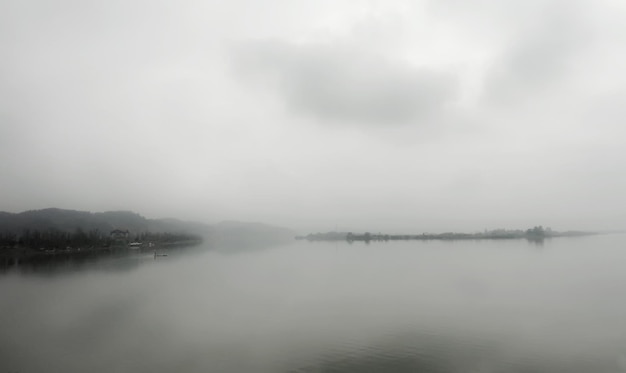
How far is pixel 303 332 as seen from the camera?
27312mm

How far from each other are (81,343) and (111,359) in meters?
5.43

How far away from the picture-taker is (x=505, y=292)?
142 feet

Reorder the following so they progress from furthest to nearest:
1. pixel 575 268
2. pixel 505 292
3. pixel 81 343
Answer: pixel 575 268
pixel 505 292
pixel 81 343

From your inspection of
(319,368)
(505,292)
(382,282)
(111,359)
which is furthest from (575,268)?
(111,359)

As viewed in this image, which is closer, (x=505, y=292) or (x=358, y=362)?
(x=358, y=362)

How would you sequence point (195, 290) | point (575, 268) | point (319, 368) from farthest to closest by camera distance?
point (575, 268), point (195, 290), point (319, 368)

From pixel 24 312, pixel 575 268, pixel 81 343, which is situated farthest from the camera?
pixel 575 268

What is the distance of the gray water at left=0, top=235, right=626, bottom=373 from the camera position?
21109mm

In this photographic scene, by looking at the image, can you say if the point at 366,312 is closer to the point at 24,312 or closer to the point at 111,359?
Answer: the point at 111,359

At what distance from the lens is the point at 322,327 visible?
1125 inches

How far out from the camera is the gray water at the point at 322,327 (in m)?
21.1

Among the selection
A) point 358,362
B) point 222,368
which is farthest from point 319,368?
point 222,368

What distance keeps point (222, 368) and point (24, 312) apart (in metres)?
28.9

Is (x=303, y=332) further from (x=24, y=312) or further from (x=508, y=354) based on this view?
(x=24, y=312)
